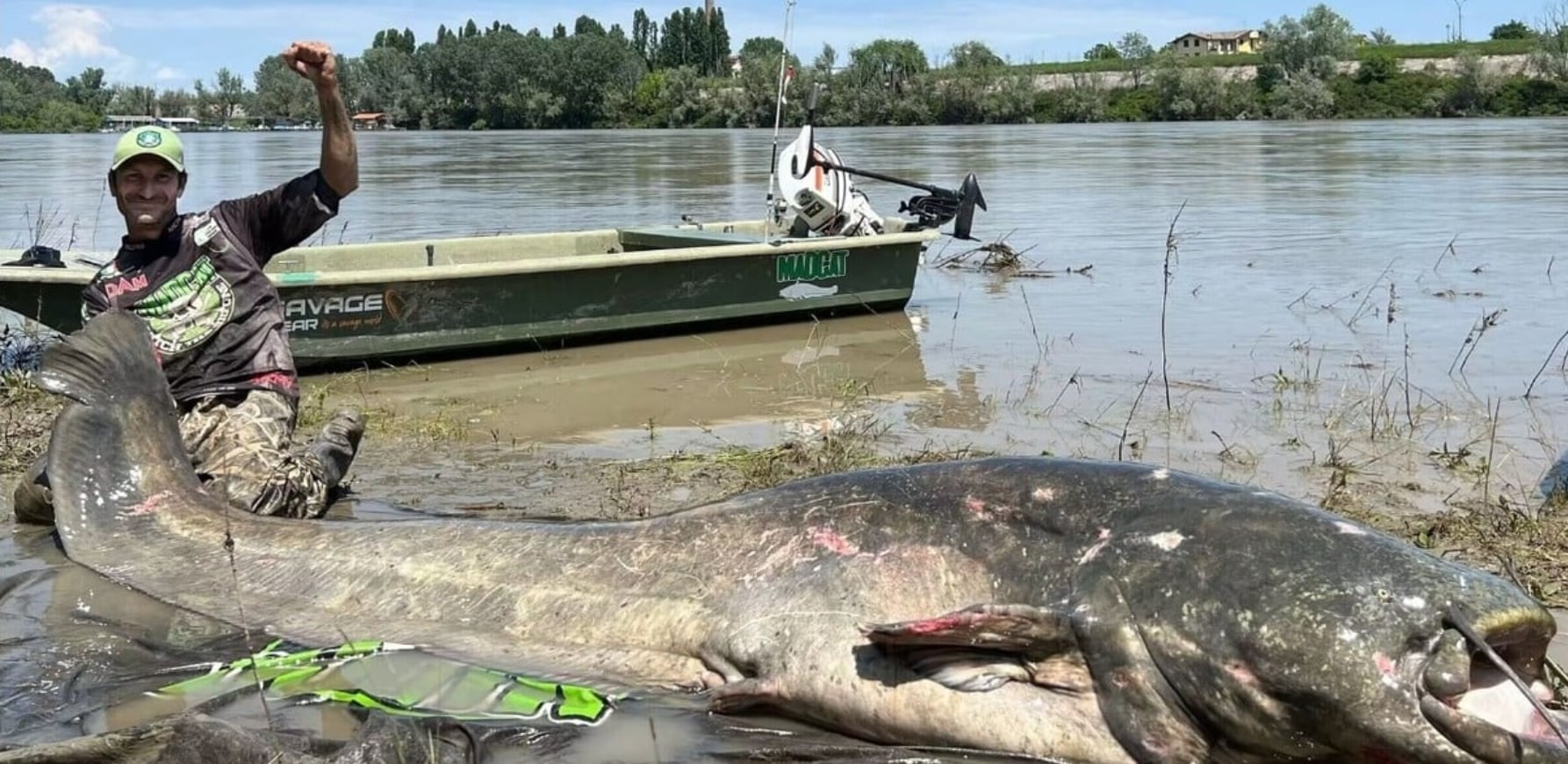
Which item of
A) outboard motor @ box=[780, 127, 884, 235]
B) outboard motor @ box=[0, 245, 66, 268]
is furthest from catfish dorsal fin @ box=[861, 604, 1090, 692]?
outboard motor @ box=[780, 127, 884, 235]

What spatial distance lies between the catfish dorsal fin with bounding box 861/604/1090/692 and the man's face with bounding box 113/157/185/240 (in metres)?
3.36

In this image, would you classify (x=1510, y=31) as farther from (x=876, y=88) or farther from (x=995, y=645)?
(x=995, y=645)

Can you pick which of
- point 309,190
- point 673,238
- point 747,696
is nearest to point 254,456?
point 309,190

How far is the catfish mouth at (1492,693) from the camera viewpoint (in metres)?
2.79

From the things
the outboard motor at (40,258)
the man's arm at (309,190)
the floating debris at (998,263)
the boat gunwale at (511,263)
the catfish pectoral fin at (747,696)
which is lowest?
the catfish pectoral fin at (747,696)

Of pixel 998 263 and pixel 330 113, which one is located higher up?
pixel 330 113

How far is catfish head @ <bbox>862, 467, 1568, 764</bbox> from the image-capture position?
9.42 ft

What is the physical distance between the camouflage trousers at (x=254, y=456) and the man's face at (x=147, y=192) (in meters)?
0.63

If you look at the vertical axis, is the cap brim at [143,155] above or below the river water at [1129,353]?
above

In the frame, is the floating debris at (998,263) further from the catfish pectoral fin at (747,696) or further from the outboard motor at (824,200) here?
the catfish pectoral fin at (747,696)

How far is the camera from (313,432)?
7164mm

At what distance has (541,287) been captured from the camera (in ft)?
31.4

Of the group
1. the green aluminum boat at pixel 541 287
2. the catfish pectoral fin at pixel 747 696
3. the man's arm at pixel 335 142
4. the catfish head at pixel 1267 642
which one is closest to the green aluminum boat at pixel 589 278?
the green aluminum boat at pixel 541 287

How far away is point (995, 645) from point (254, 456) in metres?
3.09
